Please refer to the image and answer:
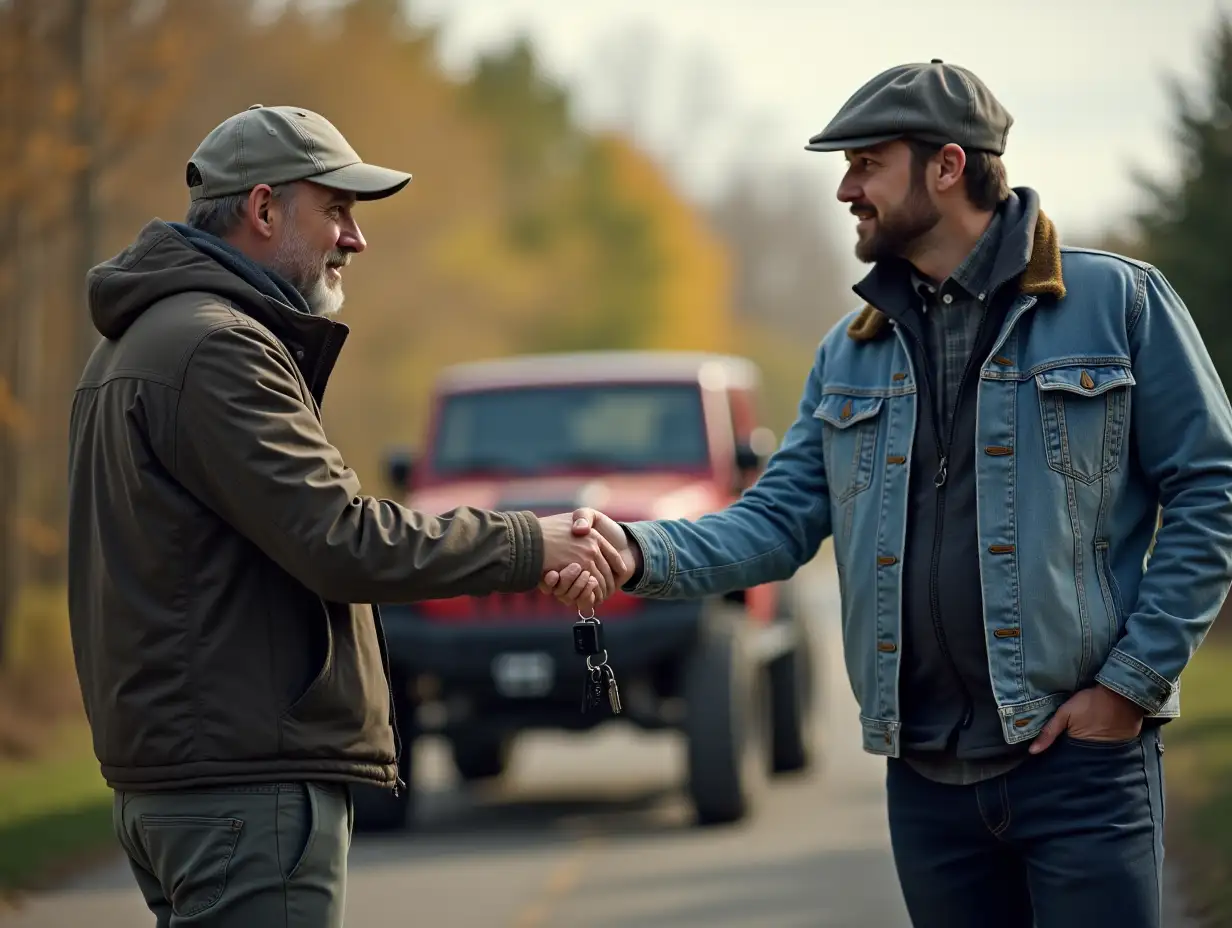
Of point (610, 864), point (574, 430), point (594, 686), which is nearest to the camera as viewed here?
point (594, 686)

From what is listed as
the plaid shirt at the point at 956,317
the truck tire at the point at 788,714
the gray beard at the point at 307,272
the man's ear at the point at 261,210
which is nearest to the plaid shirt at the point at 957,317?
the plaid shirt at the point at 956,317

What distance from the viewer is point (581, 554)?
448cm

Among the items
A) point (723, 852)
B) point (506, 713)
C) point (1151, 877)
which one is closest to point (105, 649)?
point (1151, 877)

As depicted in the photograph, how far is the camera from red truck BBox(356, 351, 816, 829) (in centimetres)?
1012

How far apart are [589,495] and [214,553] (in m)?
6.69

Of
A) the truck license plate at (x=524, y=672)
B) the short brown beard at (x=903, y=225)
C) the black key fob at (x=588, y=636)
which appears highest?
the short brown beard at (x=903, y=225)

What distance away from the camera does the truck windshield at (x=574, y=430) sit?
1152 centimetres

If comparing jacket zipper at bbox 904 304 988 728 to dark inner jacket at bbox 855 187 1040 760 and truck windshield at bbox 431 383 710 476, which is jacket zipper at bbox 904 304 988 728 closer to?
dark inner jacket at bbox 855 187 1040 760

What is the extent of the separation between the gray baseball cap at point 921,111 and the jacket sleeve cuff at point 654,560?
1016 mm

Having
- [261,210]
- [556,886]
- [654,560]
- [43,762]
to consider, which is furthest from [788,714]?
[261,210]

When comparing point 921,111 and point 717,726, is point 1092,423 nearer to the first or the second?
point 921,111

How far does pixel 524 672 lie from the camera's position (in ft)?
33.5

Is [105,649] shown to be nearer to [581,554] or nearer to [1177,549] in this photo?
[581,554]

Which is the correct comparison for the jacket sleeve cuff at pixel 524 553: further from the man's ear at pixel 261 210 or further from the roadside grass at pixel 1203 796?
the roadside grass at pixel 1203 796
